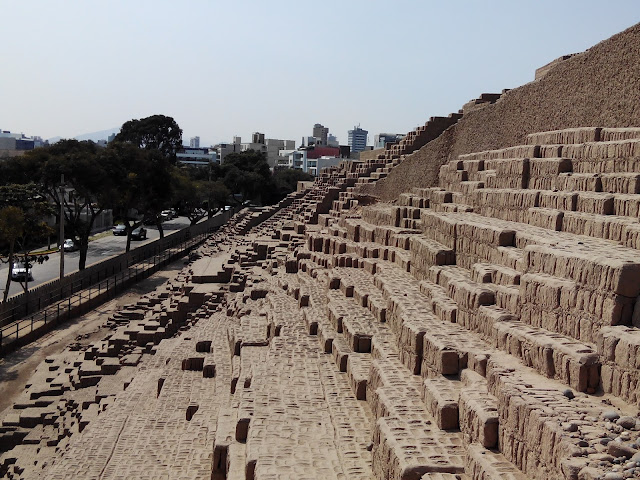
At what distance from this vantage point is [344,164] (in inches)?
1173

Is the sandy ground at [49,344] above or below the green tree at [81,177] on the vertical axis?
below

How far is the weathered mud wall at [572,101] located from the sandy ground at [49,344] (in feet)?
37.4

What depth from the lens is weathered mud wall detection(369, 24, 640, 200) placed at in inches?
440

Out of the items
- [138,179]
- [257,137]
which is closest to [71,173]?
[138,179]

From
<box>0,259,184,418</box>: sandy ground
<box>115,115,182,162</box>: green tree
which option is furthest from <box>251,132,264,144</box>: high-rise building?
<box>0,259,184,418</box>: sandy ground

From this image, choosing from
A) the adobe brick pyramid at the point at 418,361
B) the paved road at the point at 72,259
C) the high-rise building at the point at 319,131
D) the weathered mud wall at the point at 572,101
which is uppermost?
the high-rise building at the point at 319,131

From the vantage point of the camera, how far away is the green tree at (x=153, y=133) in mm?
53000

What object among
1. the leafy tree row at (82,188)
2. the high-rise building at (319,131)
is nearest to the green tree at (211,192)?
the leafy tree row at (82,188)

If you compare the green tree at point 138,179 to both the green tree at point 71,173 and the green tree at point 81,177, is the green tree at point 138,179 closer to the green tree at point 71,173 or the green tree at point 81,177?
the green tree at point 81,177

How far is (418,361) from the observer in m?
7.71

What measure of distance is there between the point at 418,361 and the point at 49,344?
12975 millimetres

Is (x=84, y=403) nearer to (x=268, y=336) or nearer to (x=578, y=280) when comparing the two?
(x=268, y=336)

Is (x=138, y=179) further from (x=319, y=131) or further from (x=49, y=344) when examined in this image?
(x=319, y=131)

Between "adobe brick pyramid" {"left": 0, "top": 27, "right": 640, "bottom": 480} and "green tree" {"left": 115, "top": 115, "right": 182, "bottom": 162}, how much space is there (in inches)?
1522
